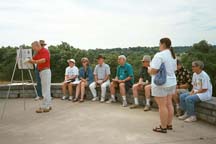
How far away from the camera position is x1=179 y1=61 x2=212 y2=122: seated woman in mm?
5672

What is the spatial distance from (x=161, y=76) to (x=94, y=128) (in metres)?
1.48

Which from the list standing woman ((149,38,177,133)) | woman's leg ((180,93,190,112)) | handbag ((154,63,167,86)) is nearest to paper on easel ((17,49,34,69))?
woman's leg ((180,93,190,112))

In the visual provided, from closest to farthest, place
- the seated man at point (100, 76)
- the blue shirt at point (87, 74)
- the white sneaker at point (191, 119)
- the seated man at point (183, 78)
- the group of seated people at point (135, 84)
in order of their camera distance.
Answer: the white sneaker at point (191, 119) → the group of seated people at point (135, 84) → the seated man at point (183, 78) → the seated man at point (100, 76) → the blue shirt at point (87, 74)

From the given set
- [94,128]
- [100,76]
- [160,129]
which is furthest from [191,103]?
[100,76]

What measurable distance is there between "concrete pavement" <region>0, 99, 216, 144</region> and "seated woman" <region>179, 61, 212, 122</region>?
8.7 inches

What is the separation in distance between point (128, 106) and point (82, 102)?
138 cm

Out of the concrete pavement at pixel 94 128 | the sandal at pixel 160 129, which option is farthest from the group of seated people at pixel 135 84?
the sandal at pixel 160 129

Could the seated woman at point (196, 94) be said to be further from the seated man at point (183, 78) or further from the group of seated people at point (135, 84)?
the seated man at point (183, 78)

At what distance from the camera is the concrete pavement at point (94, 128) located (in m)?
4.67

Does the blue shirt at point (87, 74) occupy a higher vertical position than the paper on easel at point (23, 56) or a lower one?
lower

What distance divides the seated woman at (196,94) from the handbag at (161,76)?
3.76 ft

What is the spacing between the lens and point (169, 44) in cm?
488

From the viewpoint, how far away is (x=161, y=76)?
478 cm

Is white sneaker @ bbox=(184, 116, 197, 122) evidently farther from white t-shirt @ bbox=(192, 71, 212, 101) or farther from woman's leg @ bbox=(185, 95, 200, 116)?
white t-shirt @ bbox=(192, 71, 212, 101)
